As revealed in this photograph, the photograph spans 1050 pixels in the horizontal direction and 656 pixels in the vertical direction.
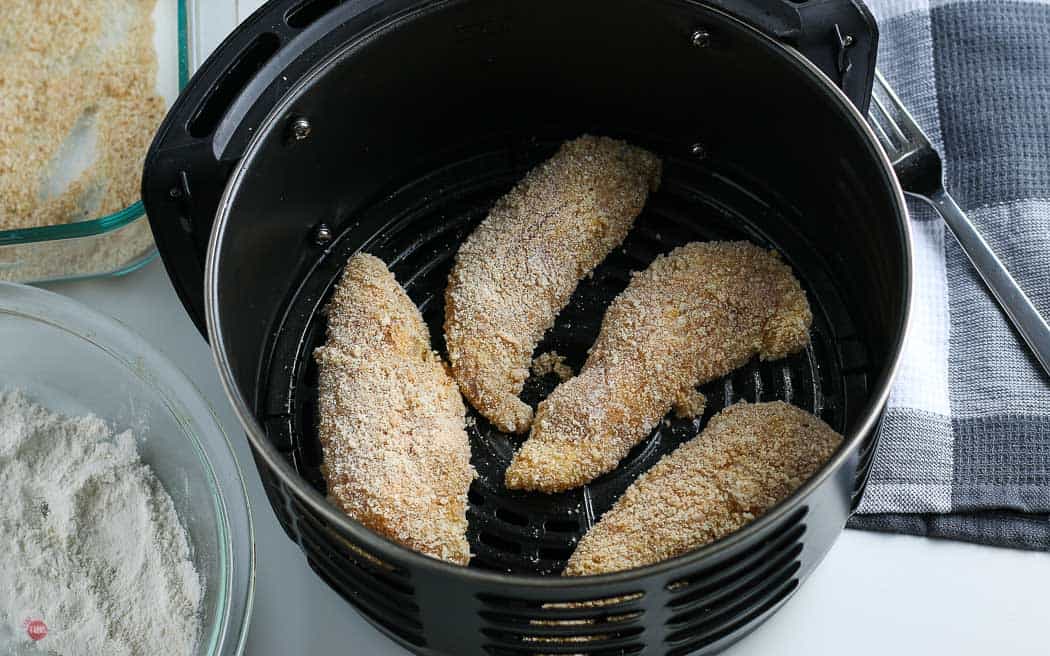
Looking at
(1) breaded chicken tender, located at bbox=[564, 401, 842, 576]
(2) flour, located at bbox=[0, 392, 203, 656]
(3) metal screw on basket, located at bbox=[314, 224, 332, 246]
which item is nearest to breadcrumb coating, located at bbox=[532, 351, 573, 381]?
(1) breaded chicken tender, located at bbox=[564, 401, 842, 576]

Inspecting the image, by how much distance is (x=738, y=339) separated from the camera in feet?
3.15

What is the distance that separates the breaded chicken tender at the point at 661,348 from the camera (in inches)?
35.8

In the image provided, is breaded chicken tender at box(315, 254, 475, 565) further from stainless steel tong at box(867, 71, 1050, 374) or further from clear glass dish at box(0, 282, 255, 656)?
stainless steel tong at box(867, 71, 1050, 374)

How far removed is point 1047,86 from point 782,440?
0.53 m

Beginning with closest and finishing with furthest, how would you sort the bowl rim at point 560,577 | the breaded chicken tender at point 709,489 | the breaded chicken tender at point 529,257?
the bowl rim at point 560,577 → the breaded chicken tender at point 709,489 → the breaded chicken tender at point 529,257

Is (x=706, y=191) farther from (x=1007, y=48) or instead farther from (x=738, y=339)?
(x=1007, y=48)

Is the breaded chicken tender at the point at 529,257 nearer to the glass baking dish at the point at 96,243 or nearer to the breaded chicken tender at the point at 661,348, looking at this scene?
the breaded chicken tender at the point at 661,348

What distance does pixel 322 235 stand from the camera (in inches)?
40.6

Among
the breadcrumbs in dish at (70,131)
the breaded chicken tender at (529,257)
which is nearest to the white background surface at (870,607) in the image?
the breaded chicken tender at (529,257)

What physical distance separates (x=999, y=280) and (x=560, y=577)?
0.59 metres

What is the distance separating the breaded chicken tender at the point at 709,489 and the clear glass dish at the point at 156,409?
289mm

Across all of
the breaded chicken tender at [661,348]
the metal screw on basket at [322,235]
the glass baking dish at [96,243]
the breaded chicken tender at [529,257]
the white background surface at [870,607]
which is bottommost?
the white background surface at [870,607]

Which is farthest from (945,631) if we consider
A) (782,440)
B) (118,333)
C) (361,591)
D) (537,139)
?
(118,333)

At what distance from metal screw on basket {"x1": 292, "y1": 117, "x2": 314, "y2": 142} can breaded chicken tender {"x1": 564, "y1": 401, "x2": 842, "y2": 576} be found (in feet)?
1.38
